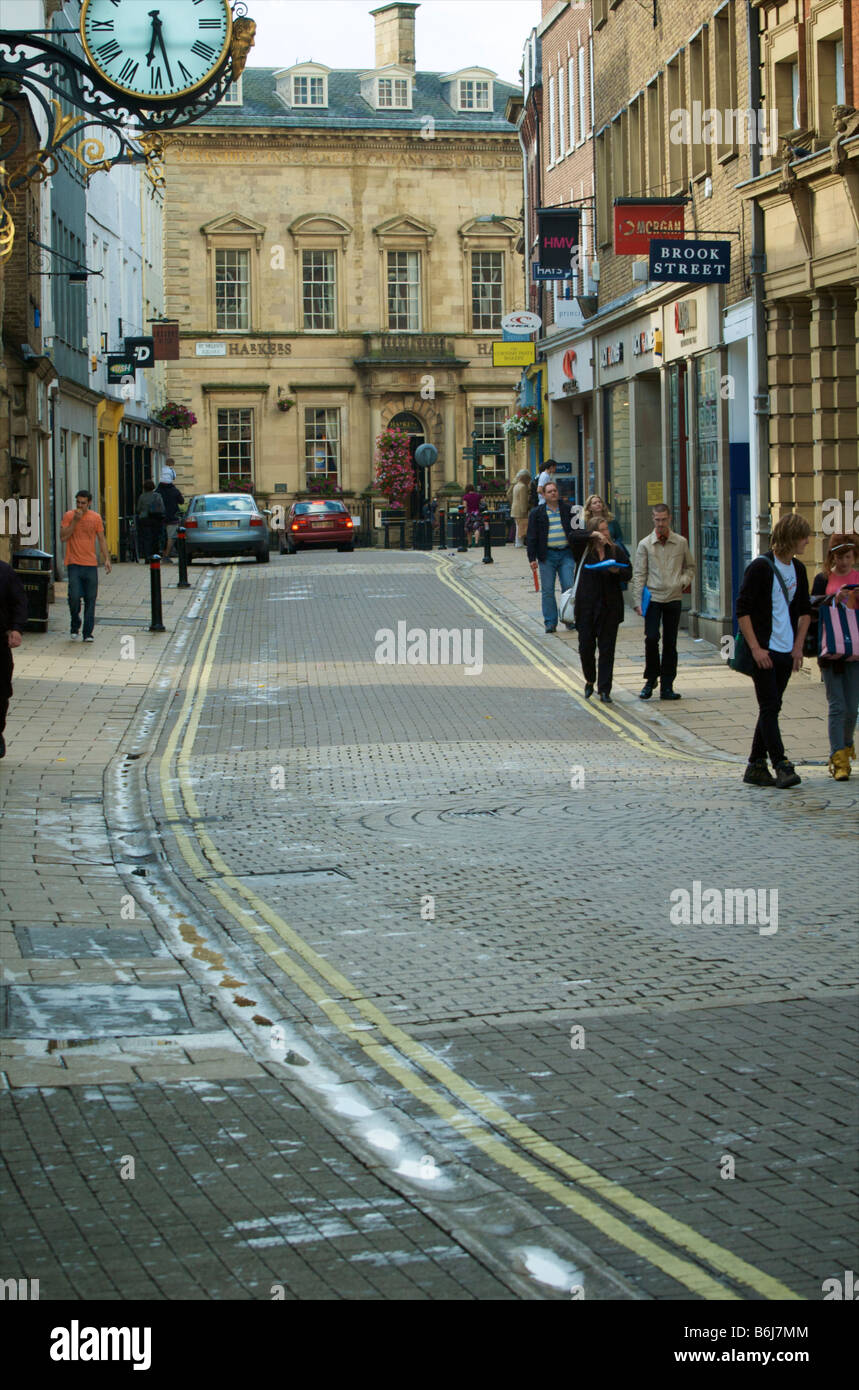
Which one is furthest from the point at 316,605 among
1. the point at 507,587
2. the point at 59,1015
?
the point at 59,1015

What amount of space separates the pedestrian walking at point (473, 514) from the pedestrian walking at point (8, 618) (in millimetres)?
35592

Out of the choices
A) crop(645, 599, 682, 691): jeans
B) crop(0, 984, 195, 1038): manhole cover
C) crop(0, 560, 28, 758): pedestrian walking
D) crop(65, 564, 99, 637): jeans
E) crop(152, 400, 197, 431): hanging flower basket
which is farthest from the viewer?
crop(152, 400, 197, 431): hanging flower basket

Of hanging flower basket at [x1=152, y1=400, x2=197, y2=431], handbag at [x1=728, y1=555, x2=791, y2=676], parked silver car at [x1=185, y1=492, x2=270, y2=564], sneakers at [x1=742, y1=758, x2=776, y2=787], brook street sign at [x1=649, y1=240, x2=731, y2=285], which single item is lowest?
sneakers at [x1=742, y1=758, x2=776, y2=787]

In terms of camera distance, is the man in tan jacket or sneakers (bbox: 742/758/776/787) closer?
sneakers (bbox: 742/758/776/787)

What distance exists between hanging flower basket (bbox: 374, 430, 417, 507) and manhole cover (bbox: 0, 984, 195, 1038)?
53.3 meters

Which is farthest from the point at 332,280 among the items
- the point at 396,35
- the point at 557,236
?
the point at 557,236

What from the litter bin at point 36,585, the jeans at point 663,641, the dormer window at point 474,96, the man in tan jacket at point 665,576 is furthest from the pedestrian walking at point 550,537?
the dormer window at point 474,96

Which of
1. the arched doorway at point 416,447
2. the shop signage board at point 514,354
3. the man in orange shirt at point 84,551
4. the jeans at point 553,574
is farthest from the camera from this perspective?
the arched doorway at point 416,447

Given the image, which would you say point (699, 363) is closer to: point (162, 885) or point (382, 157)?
point (162, 885)

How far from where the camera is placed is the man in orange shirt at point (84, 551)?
22.7 m

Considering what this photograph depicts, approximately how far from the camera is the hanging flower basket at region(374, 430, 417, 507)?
60.6m

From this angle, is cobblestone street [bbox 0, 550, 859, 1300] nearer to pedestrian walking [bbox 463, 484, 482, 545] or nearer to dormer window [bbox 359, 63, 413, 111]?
pedestrian walking [bbox 463, 484, 482, 545]

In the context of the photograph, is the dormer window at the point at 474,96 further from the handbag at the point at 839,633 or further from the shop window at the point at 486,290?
the handbag at the point at 839,633

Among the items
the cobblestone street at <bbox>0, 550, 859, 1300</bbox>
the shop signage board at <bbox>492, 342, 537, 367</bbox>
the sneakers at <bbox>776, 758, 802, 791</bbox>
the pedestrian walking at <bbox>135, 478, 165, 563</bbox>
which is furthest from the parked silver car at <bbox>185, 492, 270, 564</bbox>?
the sneakers at <bbox>776, 758, 802, 791</bbox>
